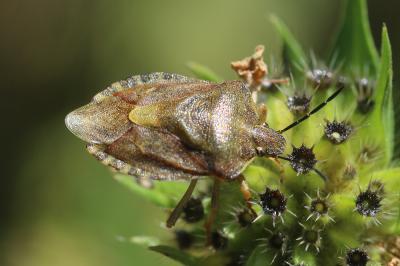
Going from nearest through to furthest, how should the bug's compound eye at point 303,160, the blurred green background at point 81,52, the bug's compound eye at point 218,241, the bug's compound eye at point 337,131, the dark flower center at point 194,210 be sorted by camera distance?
the bug's compound eye at point 303,160, the bug's compound eye at point 337,131, the bug's compound eye at point 218,241, the dark flower center at point 194,210, the blurred green background at point 81,52

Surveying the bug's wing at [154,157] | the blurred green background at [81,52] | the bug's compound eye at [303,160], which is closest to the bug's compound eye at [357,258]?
the bug's compound eye at [303,160]

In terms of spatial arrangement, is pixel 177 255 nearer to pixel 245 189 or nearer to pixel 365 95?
pixel 245 189

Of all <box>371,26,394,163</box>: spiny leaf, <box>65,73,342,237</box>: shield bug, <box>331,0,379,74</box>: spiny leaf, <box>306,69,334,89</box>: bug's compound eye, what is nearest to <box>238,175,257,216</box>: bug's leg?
<box>65,73,342,237</box>: shield bug

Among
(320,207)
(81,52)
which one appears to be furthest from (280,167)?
(81,52)

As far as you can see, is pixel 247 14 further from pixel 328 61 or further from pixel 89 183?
pixel 328 61

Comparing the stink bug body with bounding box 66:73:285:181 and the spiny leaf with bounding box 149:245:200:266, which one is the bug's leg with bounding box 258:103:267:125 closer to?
the stink bug body with bounding box 66:73:285:181

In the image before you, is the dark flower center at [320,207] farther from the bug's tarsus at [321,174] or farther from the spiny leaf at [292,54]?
the spiny leaf at [292,54]

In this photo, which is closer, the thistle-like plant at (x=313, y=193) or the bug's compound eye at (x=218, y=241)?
the thistle-like plant at (x=313, y=193)
